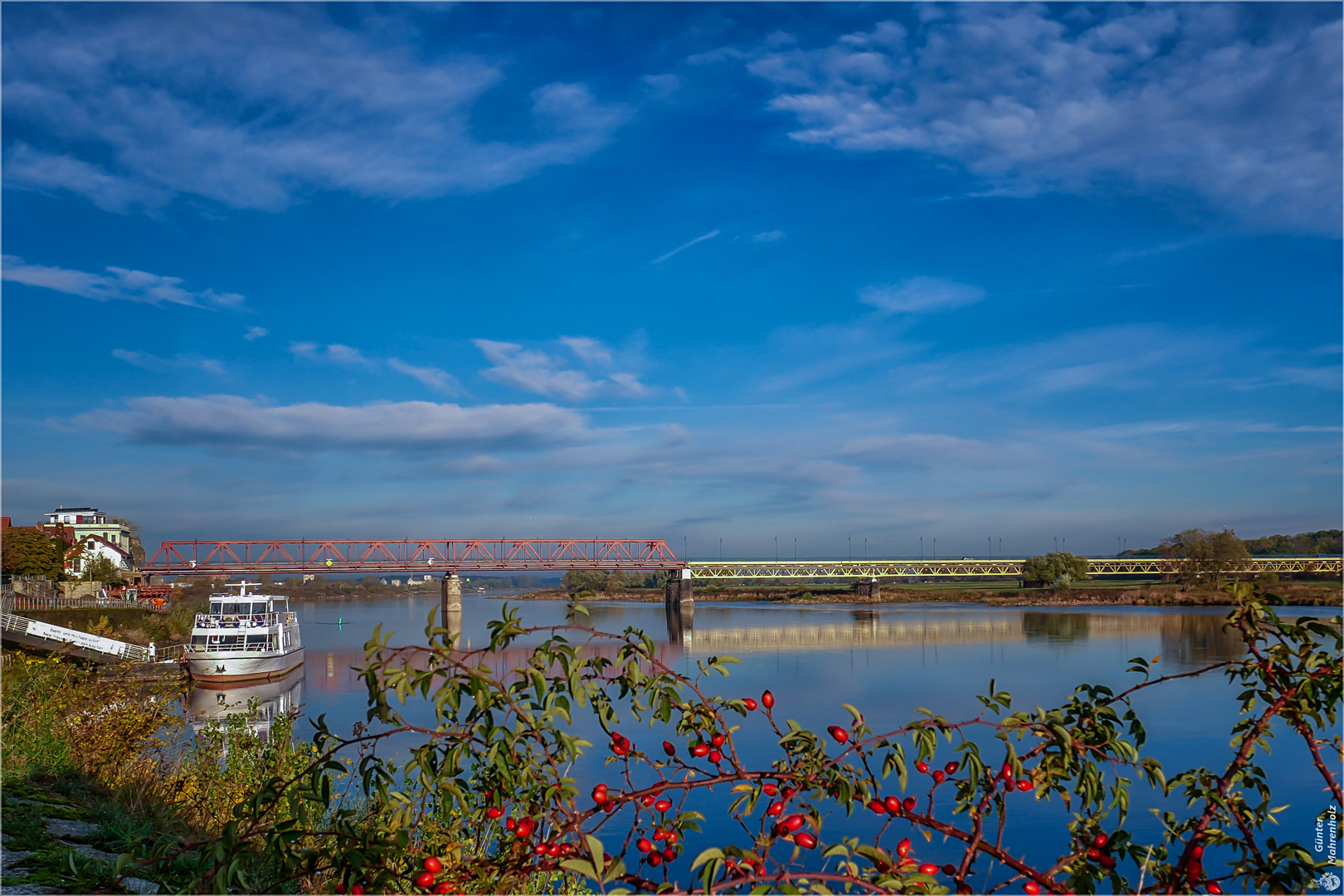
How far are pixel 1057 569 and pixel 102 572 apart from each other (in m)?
88.9

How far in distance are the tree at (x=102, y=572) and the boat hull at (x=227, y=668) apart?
2726cm

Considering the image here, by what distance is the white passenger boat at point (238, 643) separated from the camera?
29.5 metres

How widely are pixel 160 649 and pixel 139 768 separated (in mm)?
30461

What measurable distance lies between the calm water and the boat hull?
0.68m

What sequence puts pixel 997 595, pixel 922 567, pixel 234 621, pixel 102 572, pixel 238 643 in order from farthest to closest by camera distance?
pixel 922 567 < pixel 997 595 < pixel 102 572 < pixel 234 621 < pixel 238 643

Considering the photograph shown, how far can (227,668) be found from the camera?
97.2ft

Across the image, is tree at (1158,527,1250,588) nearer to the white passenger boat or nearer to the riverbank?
the riverbank

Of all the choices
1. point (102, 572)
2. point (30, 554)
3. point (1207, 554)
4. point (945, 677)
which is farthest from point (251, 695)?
point (1207, 554)

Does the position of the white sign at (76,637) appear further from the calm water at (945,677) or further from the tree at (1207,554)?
the tree at (1207,554)

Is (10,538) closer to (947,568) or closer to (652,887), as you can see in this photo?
(652,887)

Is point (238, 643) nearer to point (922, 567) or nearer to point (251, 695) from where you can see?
point (251, 695)

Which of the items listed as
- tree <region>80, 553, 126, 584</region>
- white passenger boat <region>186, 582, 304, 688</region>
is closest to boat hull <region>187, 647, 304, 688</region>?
white passenger boat <region>186, 582, 304, 688</region>

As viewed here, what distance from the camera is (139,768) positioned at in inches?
310

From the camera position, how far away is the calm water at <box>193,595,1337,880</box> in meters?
12.5
